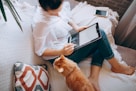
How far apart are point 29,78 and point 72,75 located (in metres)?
0.25

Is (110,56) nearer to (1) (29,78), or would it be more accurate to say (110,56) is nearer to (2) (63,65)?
(2) (63,65)

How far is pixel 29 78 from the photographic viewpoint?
1.07 m

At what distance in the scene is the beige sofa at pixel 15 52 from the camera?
41.3 inches

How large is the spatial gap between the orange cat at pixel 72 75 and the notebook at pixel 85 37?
0.22 metres

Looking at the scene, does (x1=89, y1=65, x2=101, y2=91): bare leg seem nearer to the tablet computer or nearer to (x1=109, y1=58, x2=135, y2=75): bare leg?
(x1=109, y1=58, x2=135, y2=75): bare leg

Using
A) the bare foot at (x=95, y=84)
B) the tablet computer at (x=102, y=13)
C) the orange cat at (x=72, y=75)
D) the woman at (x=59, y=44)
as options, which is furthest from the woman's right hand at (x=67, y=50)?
the tablet computer at (x=102, y=13)

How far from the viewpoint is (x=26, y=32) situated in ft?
4.13

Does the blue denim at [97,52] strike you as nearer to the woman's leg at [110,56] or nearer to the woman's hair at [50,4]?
the woman's leg at [110,56]

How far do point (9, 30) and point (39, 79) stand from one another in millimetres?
366

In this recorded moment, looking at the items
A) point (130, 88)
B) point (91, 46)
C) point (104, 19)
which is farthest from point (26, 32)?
point (130, 88)

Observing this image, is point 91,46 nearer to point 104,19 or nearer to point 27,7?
point 104,19

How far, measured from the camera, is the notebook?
1.24 metres

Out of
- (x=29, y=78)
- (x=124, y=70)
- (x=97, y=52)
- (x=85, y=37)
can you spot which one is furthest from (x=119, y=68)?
(x=29, y=78)

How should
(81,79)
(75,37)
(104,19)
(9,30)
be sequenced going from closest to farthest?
(81,79) → (9,30) → (75,37) → (104,19)
